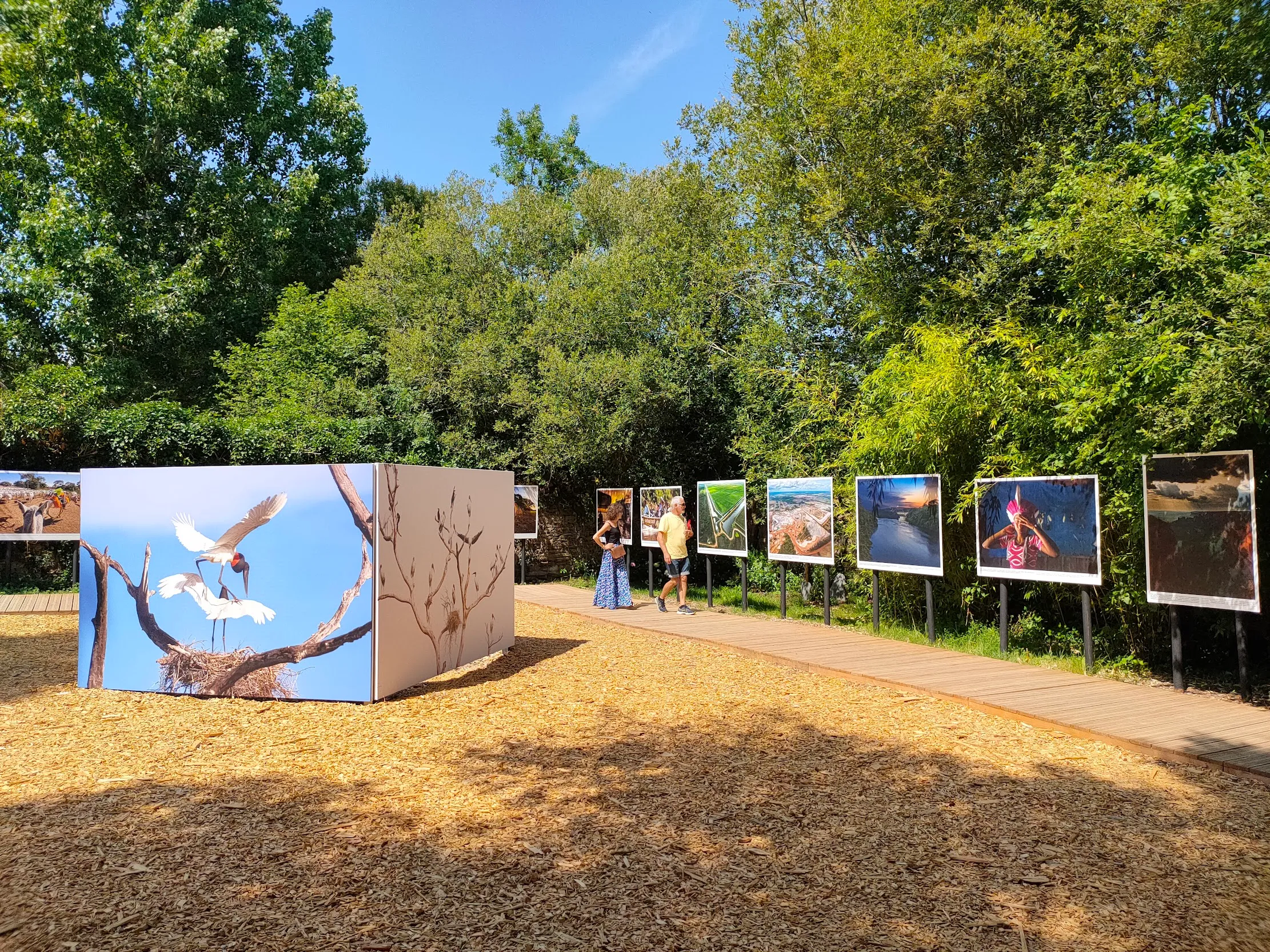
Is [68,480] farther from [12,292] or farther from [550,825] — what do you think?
[550,825]

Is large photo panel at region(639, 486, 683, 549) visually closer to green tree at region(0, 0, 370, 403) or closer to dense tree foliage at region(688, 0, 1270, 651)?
dense tree foliage at region(688, 0, 1270, 651)

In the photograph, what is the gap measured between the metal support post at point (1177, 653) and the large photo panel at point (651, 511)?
9.23m

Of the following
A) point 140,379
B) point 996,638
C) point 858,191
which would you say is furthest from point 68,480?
point 996,638

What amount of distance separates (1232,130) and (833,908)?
10099 mm

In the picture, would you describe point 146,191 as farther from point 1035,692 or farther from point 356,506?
point 1035,692

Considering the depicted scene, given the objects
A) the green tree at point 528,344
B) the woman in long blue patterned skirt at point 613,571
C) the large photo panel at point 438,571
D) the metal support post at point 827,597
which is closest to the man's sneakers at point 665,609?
the woman in long blue patterned skirt at point 613,571

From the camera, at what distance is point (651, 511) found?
16.3 meters

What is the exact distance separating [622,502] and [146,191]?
18.2 m

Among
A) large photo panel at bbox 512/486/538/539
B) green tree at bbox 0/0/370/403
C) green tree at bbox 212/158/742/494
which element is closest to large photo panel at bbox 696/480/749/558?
green tree at bbox 212/158/742/494

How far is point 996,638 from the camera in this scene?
31.8ft

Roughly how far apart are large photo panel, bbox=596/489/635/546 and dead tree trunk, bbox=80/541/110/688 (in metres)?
10.1

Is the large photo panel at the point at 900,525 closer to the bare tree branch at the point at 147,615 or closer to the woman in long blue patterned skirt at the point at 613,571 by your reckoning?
the woman in long blue patterned skirt at the point at 613,571

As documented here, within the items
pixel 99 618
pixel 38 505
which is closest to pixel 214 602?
pixel 99 618

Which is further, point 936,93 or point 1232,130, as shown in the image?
point 936,93
